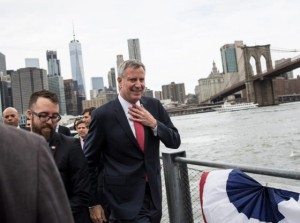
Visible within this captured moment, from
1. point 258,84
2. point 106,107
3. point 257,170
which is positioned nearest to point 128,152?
point 106,107

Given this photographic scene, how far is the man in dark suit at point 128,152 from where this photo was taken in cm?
232

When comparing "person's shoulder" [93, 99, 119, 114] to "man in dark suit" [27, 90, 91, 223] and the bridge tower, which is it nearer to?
"man in dark suit" [27, 90, 91, 223]

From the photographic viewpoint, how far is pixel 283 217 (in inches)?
75.8

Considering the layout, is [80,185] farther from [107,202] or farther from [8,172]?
[8,172]

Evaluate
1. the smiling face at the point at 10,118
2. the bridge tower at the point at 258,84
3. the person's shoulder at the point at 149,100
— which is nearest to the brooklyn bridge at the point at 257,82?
the bridge tower at the point at 258,84

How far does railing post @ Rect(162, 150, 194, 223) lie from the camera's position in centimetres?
273

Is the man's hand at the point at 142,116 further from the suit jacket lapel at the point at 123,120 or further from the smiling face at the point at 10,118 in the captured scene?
the smiling face at the point at 10,118

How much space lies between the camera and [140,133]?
240 centimetres

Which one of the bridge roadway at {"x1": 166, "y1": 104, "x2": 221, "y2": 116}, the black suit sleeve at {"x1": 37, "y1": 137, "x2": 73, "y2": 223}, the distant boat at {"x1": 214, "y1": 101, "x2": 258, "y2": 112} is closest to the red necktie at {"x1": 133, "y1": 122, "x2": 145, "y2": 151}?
the black suit sleeve at {"x1": 37, "y1": 137, "x2": 73, "y2": 223}

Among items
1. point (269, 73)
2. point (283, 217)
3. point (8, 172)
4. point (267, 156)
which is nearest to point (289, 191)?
point (283, 217)

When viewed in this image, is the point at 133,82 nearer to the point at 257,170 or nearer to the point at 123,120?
the point at 123,120

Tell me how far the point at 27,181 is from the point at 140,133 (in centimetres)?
180

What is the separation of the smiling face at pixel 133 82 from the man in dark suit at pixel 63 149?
1.38 ft

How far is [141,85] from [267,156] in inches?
614
